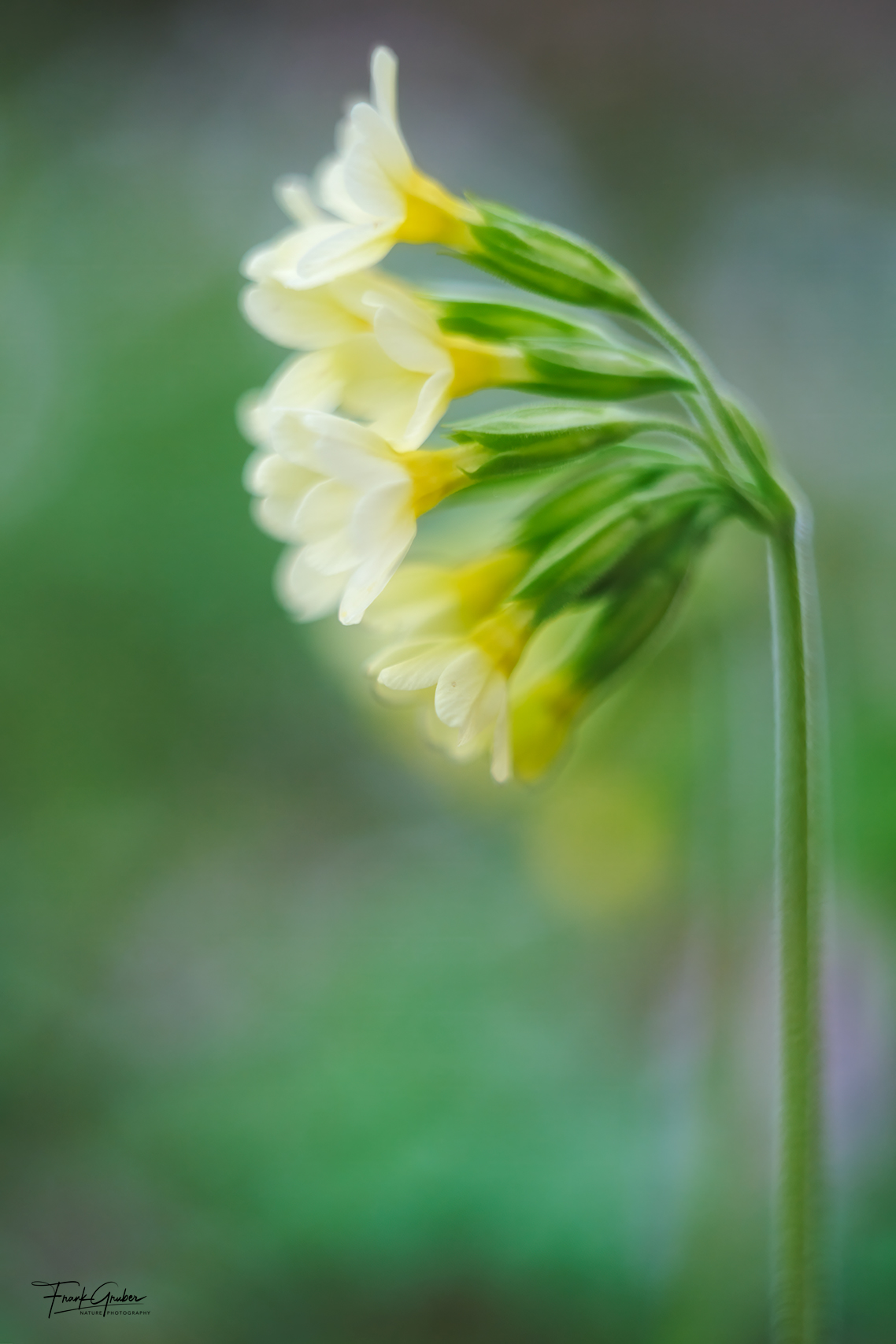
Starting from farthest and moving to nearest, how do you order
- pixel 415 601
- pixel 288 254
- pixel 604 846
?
1. pixel 604 846
2. pixel 415 601
3. pixel 288 254

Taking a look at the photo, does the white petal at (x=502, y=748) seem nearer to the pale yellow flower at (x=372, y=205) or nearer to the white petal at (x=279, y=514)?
the white petal at (x=279, y=514)

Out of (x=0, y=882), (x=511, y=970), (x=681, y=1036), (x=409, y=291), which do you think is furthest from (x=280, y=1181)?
(x=409, y=291)

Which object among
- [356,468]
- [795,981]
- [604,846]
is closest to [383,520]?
[356,468]

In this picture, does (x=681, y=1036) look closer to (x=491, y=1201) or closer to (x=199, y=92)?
(x=491, y=1201)

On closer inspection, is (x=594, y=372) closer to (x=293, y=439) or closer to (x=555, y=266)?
(x=555, y=266)

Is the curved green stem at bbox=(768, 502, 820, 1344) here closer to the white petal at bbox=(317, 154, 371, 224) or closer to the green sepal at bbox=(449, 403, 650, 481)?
the green sepal at bbox=(449, 403, 650, 481)

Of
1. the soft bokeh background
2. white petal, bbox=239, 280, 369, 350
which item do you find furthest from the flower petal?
the soft bokeh background

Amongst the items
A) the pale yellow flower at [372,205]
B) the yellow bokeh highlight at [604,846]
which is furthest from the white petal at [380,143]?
the yellow bokeh highlight at [604,846]
